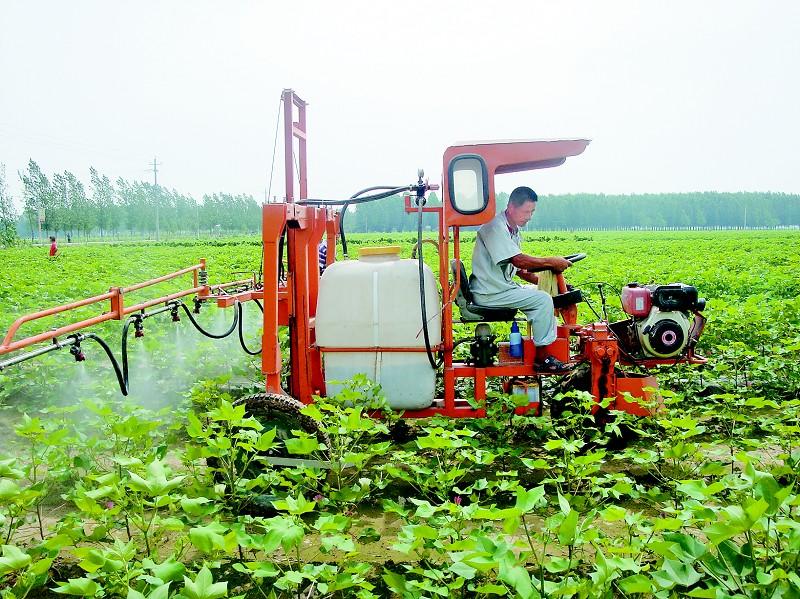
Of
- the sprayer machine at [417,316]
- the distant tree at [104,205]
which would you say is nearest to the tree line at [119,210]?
the distant tree at [104,205]

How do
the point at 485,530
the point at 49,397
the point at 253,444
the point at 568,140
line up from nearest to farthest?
the point at 485,530
the point at 253,444
the point at 568,140
the point at 49,397

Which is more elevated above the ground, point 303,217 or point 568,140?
point 568,140

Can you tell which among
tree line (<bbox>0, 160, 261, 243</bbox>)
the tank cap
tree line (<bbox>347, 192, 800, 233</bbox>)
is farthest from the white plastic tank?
tree line (<bbox>347, 192, 800, 233</bbox>)

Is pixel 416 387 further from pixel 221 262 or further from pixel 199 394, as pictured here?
pixel 221 262

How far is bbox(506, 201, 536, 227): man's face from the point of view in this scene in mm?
5086

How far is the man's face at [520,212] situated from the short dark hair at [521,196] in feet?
0.07

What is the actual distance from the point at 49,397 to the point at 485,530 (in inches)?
199

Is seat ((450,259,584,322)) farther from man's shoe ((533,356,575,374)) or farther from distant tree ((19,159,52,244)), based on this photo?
distant tree ((19,159,52,244))

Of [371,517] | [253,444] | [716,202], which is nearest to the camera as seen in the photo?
[253,444]

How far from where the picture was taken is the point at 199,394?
562cm

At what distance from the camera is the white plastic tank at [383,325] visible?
4.78 metres

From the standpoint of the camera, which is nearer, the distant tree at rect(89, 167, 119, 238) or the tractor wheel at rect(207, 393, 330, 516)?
the tractor wheel at rect(207, 393, 330, 516)

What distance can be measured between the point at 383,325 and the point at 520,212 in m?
1.35

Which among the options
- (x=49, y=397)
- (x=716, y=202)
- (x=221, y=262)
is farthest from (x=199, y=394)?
(x=716, y=202)
